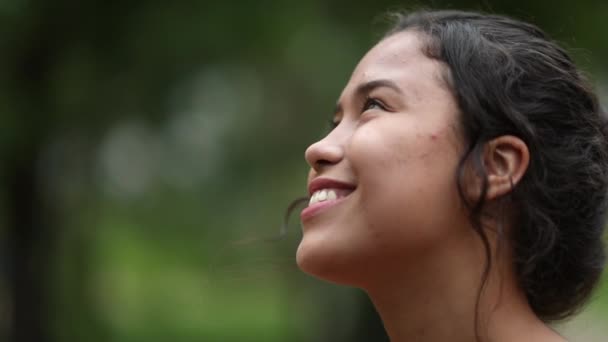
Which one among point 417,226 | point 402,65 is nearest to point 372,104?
point 402,65

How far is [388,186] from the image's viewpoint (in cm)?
271

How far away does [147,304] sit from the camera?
12.4 metres

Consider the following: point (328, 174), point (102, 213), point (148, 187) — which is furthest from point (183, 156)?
point (328, 174)

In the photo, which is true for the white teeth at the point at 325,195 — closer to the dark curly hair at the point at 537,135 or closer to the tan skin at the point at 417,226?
the tan skin at the point at 417,226

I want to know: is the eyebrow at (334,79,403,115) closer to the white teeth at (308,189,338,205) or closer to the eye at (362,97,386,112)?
the eye at (362,97,386,112)

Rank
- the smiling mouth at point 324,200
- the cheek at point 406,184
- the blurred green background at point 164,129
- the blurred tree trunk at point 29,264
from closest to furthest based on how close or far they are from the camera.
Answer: the cheek at point 406,184 < the smiling mouth at point 324,200 < the blurred green background at point 164,129 < the blurred tree trunk at point 29,264

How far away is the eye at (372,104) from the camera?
2.88 metres

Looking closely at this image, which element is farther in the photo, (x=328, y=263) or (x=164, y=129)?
(x=164, y=129)

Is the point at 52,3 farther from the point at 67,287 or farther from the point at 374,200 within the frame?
the point at 374,200

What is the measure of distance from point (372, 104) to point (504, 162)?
45 cm

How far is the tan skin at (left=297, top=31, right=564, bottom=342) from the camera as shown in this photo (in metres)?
2.72

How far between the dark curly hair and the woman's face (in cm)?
7

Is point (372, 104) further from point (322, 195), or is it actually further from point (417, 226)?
point (417, 226)

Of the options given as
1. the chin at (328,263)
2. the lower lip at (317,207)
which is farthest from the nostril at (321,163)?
the chin at (328,263)
